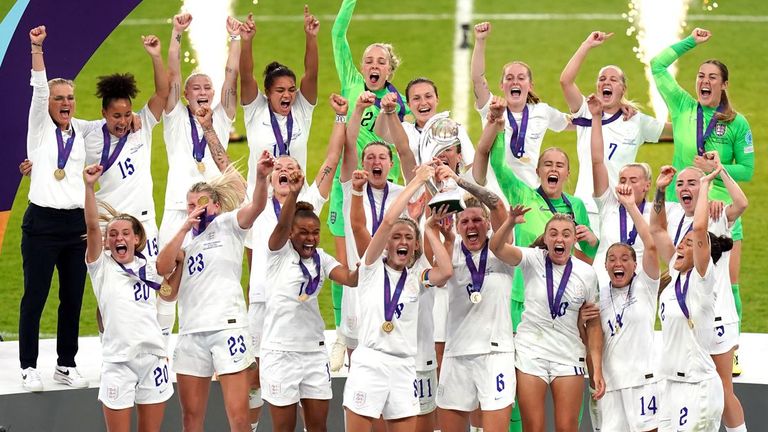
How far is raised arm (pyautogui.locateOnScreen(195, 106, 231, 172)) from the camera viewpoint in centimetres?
992

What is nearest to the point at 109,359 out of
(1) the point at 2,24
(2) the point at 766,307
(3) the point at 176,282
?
(3) the point at 176,282

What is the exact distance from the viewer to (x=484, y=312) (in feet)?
29.9

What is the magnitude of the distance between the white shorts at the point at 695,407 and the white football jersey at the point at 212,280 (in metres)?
2.51

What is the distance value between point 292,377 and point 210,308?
1.98 feet

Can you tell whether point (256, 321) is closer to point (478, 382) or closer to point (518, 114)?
point (478, 382)

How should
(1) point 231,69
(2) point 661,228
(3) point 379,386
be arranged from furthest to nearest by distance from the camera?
(1) point 231,69 < (2) point 661,228 < (3) point 379,386

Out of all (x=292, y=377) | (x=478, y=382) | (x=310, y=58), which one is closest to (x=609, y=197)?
(x=478, y=382)

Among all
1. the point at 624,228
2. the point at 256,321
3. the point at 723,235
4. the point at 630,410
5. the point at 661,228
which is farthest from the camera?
the point at 624,228

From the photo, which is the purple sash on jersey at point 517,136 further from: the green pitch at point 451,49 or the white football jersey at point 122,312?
the green pitch at point 451,49

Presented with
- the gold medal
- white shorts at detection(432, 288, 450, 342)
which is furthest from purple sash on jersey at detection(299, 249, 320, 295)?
white shorts at detection(432, 288, 450, 342)

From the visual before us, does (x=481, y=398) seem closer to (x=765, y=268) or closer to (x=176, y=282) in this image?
(x=176, y=282)

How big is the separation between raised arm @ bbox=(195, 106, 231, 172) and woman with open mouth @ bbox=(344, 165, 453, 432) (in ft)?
4.77

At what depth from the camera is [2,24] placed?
11.2 metres

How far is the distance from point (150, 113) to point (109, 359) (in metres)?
2.10
